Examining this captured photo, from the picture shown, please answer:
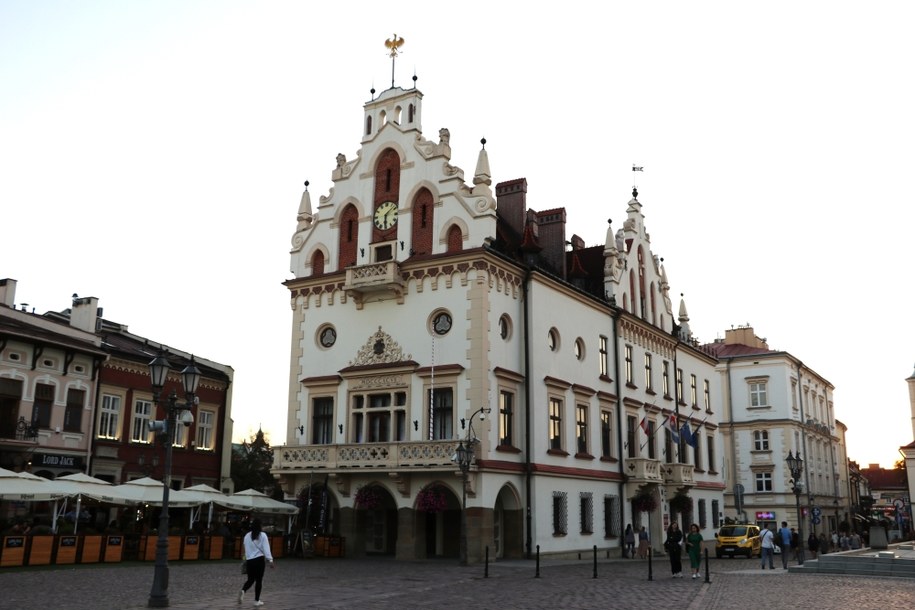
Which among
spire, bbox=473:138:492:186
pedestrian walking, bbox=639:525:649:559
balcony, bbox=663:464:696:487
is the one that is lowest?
pedestrian walking, bbox=639:525:649:559

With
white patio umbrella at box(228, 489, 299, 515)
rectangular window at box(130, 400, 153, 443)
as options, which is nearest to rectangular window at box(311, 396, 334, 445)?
white patio umbrella at box(228, 489, 299, 515)

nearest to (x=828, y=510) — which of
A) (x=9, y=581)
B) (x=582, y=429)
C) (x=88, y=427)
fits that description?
(x=582, y=429)

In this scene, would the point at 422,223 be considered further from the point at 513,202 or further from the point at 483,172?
the point at 513,202

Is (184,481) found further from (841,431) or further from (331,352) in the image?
(841,431)

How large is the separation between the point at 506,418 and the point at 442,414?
2605 mm

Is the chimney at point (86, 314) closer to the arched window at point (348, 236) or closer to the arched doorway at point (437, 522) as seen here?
the arched window at point (348, 236)

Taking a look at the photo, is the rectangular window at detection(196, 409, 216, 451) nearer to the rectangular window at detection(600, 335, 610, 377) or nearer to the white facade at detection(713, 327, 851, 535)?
the rectangular window at detection(600, 335, 610, 377)

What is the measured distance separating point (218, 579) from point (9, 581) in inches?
208

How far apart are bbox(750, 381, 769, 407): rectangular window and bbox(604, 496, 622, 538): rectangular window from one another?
Answer: 35.2 m

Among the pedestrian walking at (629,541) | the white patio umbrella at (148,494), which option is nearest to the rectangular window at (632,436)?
the pedestrian walking at (629,541)

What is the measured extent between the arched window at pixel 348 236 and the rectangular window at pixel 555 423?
10751 millimetres

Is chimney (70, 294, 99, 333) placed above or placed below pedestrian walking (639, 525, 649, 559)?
above

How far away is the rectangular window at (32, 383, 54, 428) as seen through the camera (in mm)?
38431

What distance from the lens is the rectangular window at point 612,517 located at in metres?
41.3
